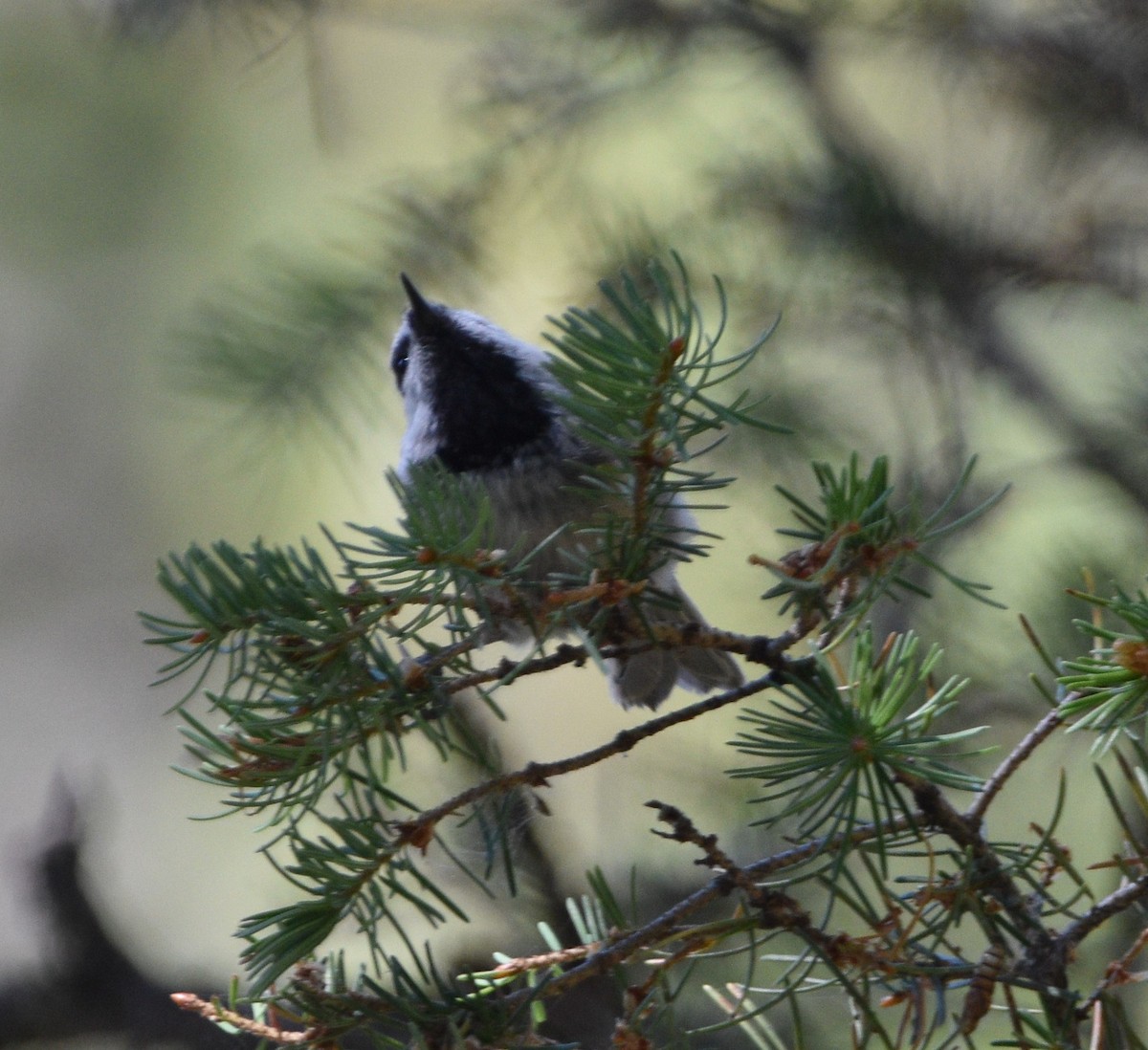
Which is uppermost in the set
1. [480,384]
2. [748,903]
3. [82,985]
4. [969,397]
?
Answer: [480,384]

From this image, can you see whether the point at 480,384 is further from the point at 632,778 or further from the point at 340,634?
the point at 340,634

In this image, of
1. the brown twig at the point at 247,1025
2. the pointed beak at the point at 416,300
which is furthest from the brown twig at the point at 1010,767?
the pointed beak at the point at 416,300

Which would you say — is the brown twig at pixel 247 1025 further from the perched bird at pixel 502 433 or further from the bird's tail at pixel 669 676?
the bird's tail at pixel 669 676

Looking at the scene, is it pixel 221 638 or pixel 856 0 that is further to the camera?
pixel 856 0

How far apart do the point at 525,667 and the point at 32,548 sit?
282cm

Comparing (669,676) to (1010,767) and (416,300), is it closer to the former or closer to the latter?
(416,300)

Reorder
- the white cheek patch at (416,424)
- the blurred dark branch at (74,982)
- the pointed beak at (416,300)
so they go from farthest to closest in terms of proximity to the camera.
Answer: the blurred dark branch at (74,982) < the white cheek patch at (416,424) < the pointed beak at (416,300)

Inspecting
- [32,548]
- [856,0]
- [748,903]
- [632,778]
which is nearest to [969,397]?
[856,0]

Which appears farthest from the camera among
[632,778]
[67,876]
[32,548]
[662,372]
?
[32,548]

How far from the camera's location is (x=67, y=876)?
50.3 inches

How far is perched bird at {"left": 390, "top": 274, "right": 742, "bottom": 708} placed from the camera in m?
1.07

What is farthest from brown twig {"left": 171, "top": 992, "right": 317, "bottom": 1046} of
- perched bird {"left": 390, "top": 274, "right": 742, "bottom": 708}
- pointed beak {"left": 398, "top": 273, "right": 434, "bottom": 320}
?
pointed beak {"left": 398, "top": 273, "right": 434, "bottom": 320}

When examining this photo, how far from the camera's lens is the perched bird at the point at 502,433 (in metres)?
1.07

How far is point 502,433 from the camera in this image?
1.13 metres
